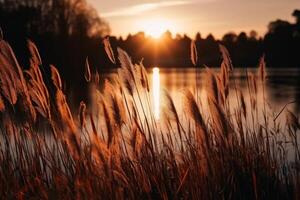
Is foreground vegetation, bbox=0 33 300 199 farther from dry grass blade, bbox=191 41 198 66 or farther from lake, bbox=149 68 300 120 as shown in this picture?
lake, bbox=149 68 300 120

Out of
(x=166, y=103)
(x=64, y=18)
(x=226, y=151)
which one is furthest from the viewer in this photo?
(x=64, y=18)

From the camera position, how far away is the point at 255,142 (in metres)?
4.32

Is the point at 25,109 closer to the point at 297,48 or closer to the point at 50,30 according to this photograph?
the point at 50,30

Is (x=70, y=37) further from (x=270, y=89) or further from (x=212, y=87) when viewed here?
(x=212, y=87)

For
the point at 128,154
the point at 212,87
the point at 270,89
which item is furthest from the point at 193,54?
the point at 270,89

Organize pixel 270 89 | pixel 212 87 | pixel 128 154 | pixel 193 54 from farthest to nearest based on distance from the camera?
pixel 270 89, pixel 193 54, pixel 128 154, pixel 212 87

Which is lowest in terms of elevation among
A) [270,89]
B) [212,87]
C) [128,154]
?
[270,89]

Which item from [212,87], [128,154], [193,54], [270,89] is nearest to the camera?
[212,87]

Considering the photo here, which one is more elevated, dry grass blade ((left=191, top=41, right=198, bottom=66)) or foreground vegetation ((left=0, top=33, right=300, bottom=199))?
dry grass blade ((left=191, top=41, right=198, bottom=66))

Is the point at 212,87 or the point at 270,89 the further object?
the point at 270,89

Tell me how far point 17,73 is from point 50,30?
39350 mm

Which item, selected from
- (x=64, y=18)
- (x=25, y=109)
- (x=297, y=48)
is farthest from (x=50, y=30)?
(x=25, y=109)

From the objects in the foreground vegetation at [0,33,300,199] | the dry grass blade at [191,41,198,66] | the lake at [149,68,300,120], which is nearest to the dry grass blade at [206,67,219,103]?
the foreground vegetation at [0,33,300,199]

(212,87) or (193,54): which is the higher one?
(193,54)
